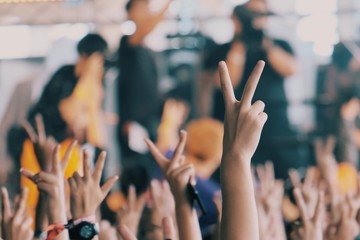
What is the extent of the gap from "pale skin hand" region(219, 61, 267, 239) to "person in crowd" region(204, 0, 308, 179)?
463 cm

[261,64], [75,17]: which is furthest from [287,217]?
[261,64]

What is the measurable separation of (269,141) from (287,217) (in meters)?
1.17

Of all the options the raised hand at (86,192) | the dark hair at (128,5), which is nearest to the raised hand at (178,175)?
the raised hand at (86,192)

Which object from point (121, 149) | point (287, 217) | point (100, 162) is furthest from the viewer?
point (121, 149)

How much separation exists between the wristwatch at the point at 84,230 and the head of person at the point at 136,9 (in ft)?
15.1

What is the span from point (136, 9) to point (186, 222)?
452cm

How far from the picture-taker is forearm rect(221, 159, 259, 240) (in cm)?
163

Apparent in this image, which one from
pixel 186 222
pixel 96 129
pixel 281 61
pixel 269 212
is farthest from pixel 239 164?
pixel 281 61

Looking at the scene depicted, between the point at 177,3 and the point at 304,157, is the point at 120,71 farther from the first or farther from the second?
the point at 304,157

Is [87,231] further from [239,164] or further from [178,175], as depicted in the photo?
[239,164]

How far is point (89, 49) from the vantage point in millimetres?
6363

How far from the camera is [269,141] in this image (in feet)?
20.9

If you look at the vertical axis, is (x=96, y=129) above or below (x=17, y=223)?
below

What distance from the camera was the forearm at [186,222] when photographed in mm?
2021
